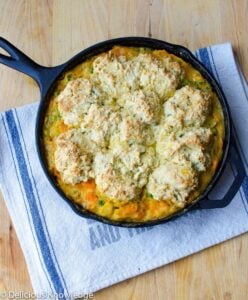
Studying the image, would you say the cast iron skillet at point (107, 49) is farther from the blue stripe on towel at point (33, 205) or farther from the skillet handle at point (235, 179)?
the blue stripe on towel at point (33, 205)

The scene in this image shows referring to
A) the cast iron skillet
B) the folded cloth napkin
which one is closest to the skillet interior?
the cast iron skillet

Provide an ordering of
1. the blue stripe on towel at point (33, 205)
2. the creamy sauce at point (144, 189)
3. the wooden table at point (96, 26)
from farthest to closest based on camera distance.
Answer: the wooden table at point (96, 26) < the blue stripe on towel at point (33, 205) < the creamy sauce at point (144, 189)

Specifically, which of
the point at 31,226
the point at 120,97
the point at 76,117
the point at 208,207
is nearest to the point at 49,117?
the point at 76,117

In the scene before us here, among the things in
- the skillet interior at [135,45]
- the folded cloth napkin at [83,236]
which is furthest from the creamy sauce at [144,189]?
the folded cloth napkin at [83,236]

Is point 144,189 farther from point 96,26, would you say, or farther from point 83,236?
point 96,26

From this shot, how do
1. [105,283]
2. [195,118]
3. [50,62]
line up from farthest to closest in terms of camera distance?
[50,62], [105,283], [195,118]

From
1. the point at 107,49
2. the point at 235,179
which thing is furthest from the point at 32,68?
the point at 235,179

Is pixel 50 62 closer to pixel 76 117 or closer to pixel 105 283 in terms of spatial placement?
pixel 76 117

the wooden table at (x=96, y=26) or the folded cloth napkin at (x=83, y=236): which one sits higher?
the wooden table at (x=96, y=26)

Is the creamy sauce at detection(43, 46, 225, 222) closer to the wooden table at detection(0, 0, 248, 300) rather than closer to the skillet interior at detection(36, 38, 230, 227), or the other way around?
the skillet interior at detection(36, 38, 230, 227)
